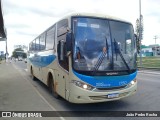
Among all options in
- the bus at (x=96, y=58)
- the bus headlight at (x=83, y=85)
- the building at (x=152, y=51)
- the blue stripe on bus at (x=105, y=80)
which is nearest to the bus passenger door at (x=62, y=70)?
the bus at (x=96, y=58)

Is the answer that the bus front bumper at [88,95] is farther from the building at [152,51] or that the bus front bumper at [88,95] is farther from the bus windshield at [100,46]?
the building at [152,51]

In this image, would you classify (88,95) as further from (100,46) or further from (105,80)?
(100,46)

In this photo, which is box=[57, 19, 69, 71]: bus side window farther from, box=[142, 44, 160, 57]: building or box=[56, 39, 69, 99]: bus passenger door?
box=[142, 44, 160, 57]: building

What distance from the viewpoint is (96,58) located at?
24.0 feet

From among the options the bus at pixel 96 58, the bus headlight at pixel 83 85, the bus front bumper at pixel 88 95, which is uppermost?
the bus at pixel 96 58

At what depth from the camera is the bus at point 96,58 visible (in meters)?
7.19

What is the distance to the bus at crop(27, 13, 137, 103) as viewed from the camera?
719cm

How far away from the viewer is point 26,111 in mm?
7926

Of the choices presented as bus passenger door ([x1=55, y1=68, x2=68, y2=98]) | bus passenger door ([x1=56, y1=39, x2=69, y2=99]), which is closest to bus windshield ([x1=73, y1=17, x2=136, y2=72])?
bus passenger door ([x1=56, y1=39, x2=69, y2=99])

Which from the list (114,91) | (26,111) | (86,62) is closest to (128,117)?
(114,91)

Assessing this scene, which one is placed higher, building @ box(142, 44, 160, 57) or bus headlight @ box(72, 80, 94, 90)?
building @ box(142, 44, 160, 57)

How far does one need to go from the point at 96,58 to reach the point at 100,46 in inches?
16.5

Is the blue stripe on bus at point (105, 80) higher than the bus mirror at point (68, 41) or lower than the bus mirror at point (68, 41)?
lower

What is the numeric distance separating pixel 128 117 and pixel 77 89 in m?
1.67
